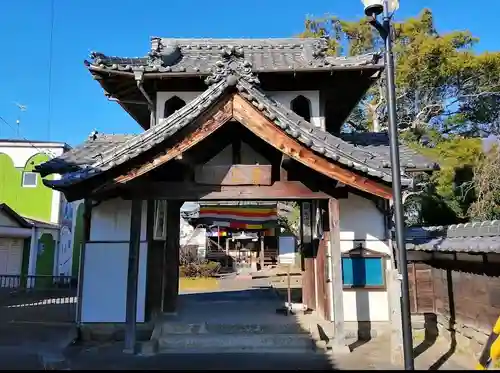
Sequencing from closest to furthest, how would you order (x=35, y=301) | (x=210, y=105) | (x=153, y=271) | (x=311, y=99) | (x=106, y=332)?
(x=210, y=105) < (x=106, y=332) < (x=153, y=271) < (x=311, y=99) < (x=35, y=301)

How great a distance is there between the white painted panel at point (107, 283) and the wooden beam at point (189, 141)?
2.37 metres

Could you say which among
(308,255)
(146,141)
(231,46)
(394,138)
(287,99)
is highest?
(231,46)

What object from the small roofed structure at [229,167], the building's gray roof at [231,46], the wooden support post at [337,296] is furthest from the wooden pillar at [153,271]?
the wooden support post at [337,296]

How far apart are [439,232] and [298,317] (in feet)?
13.9

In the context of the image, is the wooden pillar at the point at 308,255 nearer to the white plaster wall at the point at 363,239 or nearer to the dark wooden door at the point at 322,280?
the dark wooden door at the point at 322,280

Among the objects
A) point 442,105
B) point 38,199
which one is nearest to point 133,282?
point 38,199

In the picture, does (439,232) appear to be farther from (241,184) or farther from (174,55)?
(174,55)

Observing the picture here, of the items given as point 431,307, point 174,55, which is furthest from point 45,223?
point 431,307

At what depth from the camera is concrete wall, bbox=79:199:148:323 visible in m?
10.0

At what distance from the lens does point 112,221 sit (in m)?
10.3

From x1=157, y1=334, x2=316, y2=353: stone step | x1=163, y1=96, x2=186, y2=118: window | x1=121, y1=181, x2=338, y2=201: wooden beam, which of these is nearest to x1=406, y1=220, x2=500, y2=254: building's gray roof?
x1=121, y1=181, x2=338, y2=201: wooden beam

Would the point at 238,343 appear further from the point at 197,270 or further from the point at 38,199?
the point at 38,199

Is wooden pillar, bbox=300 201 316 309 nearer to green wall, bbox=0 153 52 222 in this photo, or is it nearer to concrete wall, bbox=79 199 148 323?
concrete wall, bbox=79 199 148 323

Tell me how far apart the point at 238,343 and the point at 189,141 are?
4.63 meters
